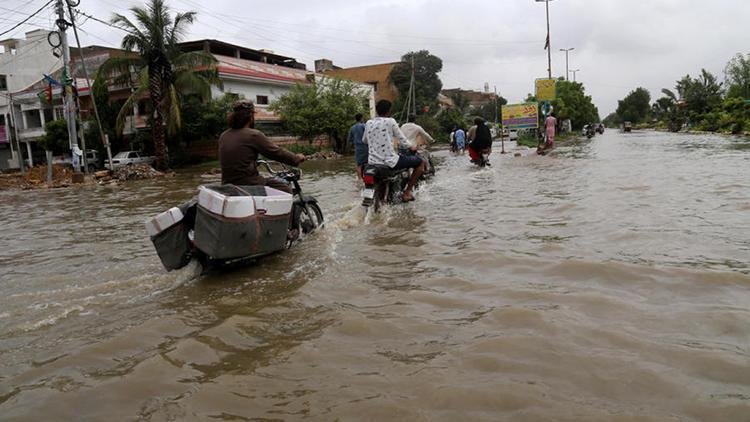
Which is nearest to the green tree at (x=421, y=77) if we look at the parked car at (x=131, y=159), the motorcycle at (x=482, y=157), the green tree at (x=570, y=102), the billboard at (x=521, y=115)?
the green tree at (x=570, y=102)

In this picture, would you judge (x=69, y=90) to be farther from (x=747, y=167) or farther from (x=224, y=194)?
(x=747, y=167)

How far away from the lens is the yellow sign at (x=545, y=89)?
34.2 m

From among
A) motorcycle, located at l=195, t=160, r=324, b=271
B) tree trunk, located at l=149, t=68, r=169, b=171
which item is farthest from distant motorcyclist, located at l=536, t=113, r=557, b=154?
→ tree trunk, located at l=149, t=68, r=169, b=171

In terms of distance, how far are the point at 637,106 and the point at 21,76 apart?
96496mm

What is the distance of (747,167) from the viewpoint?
10.8 m

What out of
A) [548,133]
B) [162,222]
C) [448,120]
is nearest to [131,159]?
[548,133]

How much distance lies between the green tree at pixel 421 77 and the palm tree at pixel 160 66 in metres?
29.0

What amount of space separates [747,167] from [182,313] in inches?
451

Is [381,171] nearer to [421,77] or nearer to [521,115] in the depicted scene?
[521,115]

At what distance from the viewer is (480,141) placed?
14.3m

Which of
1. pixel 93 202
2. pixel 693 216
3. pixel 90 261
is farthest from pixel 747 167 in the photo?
pixel 93 202

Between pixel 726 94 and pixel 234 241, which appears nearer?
pixel 234 241

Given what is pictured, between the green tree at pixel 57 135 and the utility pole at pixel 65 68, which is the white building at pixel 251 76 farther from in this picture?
the utility pole at pixel 65 68

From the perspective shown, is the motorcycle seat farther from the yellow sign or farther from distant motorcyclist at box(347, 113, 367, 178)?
the yellow sign
